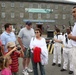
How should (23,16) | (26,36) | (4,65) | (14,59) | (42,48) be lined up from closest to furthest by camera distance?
(4,65), (14,59), (42,48), (26,36), (23,16)

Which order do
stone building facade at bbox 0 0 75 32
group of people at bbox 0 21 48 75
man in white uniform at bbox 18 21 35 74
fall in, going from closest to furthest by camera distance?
group of people at bbox 0 21 48 75 < man in white uniform at bbox 18 21 35 74 < stone building facade at bbox 0 0 75 32

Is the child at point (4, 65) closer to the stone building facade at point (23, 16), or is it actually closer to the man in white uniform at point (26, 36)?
the man in white uniform at point (26, 36)

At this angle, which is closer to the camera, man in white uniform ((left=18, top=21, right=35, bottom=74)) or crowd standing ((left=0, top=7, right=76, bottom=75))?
crowd standing ((left=0, top=7, right=76, bottom=75))

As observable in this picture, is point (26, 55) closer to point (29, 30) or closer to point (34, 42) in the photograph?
point (29, 30)

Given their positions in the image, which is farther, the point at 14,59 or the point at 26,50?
the point at 26,50

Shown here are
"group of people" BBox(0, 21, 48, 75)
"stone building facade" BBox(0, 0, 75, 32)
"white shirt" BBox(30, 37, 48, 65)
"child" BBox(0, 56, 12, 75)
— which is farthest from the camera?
"stone building facade" BBox(0, 0, 75, 32)

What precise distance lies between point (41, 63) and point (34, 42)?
54 centimetres

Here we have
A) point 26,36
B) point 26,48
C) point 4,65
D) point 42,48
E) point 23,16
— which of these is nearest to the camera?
point 4,65

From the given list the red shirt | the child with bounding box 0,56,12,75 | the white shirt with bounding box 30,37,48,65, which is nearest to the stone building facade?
the white shirt with bounding box 30,37,48,65

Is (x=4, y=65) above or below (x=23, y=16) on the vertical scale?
below

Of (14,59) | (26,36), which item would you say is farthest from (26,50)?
(14,59)

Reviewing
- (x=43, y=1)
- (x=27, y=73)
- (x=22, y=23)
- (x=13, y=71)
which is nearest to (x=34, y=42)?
(x=13, y=71)

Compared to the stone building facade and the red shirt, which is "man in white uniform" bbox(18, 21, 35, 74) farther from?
the stone building facade

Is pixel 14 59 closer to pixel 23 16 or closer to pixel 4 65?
pixel 4 65
